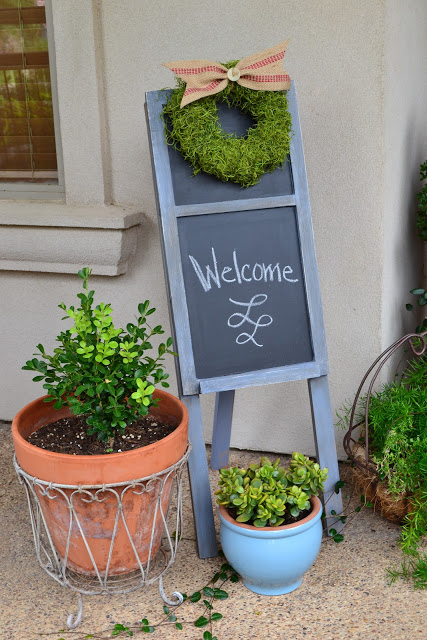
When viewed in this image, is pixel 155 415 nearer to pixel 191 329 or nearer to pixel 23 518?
pixel 191 329

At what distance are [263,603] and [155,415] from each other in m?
0.67

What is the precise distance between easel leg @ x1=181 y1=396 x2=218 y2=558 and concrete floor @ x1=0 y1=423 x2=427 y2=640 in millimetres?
124

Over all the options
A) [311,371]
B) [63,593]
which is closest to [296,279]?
[311,371]

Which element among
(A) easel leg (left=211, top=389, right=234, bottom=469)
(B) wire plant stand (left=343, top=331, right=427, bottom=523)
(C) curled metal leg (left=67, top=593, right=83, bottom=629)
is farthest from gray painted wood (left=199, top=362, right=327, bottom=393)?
(C) curled metal leg (left=67, top=593, right=83, bottom=629)

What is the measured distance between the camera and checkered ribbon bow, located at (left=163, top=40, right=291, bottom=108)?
6.98 ft

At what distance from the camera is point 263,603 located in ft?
6.89

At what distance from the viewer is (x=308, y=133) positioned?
260 cm

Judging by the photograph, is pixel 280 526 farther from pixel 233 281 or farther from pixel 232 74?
pixel 232 74

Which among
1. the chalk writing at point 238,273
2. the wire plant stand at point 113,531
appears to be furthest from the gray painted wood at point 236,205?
the wire plant stand at point 113,531

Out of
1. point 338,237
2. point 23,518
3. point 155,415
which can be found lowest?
point 23,518

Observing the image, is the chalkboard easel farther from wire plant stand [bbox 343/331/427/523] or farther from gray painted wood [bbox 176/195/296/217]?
wire plant stand [bbox 343/331/427/523]

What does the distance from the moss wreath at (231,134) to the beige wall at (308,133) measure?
399 millimetres

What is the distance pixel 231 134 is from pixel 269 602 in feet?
4.74

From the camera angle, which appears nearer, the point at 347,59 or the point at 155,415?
the point at 155,415
